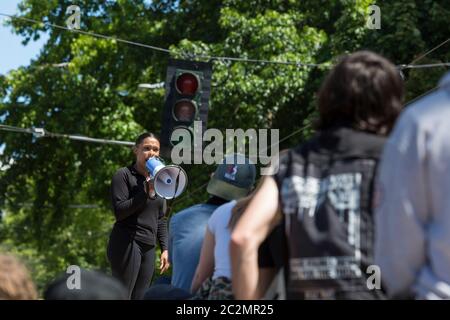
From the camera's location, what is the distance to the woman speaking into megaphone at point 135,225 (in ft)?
26.7

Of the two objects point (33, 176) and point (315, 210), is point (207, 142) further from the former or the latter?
point (315, 210)

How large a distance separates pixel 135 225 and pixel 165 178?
476 millimetres

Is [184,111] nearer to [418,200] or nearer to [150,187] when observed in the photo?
[150,187]

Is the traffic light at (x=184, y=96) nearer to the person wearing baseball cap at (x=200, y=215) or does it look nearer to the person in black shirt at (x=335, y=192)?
the person wearing baseball cap at (x=200, y=215)

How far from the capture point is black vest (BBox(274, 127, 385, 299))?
351cm

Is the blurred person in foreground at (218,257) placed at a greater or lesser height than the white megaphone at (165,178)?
lesser

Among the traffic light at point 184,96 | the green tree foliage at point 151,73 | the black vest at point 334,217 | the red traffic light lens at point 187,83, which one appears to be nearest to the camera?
the black vest at point 334,217

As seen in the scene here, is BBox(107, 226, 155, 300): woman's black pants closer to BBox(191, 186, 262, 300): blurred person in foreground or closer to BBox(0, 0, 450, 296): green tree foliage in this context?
BBox(191, 186, 262, 300): blurred person in foreground

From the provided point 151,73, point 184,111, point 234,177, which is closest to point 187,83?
point 184,111

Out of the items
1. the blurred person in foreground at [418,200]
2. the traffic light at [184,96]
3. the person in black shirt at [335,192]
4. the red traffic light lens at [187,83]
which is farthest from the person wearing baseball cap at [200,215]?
the red traffic light lens at [187,83]

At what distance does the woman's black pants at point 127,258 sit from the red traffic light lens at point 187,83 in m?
3.97

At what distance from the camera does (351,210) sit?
351 centimetres

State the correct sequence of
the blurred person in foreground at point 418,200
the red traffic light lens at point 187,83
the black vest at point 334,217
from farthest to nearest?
1. the red traffic light lens at point 187,83
2. the black vest at point 334,217
3. the blurred person in foreground at point 418,200
